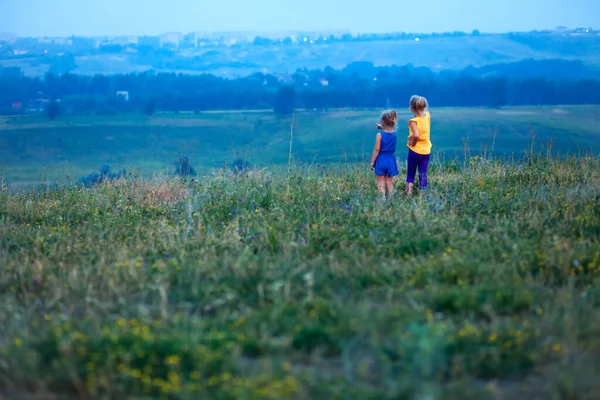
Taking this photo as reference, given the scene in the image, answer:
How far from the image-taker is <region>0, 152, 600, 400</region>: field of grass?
3.38m

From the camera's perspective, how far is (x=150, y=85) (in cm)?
15512

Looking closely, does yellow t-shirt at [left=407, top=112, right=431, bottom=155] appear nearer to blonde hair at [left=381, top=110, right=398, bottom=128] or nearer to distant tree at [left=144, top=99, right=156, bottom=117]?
blonde hair at [left=381, top=110, right=398, bottom=128]

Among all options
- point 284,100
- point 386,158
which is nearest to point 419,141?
point 386,158

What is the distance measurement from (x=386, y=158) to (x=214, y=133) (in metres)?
116

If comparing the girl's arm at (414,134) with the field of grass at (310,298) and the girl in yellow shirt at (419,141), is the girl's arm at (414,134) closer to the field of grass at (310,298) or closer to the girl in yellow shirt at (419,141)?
the girl in yellow shirt at (419,141)

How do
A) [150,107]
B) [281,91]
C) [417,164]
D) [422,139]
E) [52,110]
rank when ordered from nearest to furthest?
[422,139] → [417,164] → [52,110] → [281,91] → [150,107]

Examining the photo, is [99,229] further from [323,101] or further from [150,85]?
[150,85]

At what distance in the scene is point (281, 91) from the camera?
13775 centimetres

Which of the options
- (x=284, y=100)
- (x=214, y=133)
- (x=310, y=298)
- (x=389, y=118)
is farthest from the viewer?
(x=284, y=100)

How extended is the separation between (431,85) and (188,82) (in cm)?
5948

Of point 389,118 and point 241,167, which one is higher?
point 389,118

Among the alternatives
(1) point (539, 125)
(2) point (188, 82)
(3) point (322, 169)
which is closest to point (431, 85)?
(1) point (539, 125)

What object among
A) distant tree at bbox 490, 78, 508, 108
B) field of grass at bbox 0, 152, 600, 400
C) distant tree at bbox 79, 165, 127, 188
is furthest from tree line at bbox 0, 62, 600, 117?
field of grass at bbox 0, 152, 600, 400

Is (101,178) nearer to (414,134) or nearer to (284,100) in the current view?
(414,134)
